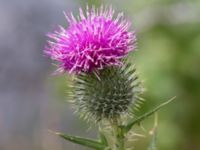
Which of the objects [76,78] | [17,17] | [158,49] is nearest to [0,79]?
[17,17]

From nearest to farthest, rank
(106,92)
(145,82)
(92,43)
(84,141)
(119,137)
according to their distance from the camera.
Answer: (84,141) → (119,137) → (92,43) → (106,92) → (145,82)

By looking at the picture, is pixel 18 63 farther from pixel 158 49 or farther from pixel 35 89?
pixel 158 49

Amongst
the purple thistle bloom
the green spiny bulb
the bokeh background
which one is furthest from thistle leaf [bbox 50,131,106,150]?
the bokeh background

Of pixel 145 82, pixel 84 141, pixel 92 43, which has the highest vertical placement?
pixel 145 82

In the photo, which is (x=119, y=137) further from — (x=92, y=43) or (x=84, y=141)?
(x=92, y=43)

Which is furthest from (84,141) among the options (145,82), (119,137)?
(145,82)

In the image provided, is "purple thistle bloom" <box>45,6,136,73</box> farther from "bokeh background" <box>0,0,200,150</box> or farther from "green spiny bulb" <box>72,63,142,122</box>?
"bokeh background" <box>0,0,200,150</box>
